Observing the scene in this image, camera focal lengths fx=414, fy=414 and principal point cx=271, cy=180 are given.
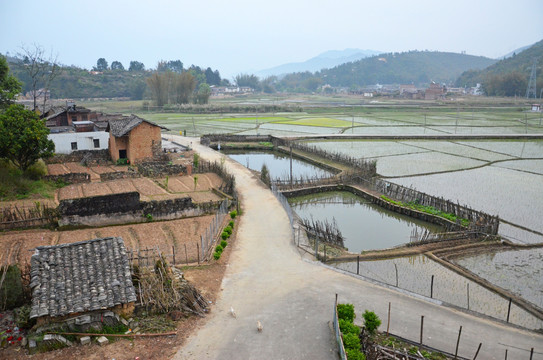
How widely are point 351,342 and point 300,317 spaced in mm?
2301

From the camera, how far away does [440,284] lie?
1460 centimetres

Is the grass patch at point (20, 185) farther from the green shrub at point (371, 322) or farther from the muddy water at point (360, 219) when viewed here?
the green shrub at point (371, 322)

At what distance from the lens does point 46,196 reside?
75.2 ft

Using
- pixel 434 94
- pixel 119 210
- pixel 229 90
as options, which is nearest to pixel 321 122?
pixel 119 210

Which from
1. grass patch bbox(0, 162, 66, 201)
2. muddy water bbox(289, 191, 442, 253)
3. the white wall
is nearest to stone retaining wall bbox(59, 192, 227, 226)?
grass patch bbox(0, 162, 66, 201)

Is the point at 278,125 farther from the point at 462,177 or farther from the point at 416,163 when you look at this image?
the point at 462,177

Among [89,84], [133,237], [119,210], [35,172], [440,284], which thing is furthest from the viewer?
[89,84]

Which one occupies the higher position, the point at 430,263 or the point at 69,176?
the point at 69,176

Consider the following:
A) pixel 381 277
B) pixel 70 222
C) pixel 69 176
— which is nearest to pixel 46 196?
pixel 69 176

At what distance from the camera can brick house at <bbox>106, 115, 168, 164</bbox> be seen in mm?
31609

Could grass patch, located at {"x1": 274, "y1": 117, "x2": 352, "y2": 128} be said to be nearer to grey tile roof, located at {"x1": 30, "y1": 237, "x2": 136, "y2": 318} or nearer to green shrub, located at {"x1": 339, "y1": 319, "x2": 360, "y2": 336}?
grey tile roof, located at {"x1": 30, "y1": 237, "x2": 136, "y2": 318}

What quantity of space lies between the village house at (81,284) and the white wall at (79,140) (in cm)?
2458

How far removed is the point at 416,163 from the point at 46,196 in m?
26.6

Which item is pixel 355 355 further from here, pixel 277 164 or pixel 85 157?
pixel 85 157
